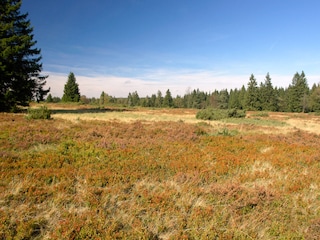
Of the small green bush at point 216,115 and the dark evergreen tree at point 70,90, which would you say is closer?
the small green bush at point 216,115

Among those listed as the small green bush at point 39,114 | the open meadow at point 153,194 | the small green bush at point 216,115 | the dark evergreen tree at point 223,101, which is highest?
the dark evergreen tree at point 223,101

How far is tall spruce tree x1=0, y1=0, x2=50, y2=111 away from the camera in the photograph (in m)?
21.7

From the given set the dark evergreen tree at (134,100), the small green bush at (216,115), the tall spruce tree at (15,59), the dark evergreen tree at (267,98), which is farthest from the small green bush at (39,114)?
the dark evergreen tree at (134,100)

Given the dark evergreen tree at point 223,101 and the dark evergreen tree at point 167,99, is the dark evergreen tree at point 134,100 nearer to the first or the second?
the dark evergreen tree at point 167,99

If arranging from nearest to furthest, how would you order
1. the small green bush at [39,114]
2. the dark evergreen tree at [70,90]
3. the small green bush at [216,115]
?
1. the small green bush at [39,114]
2. the small green bush at [216,115]
3. the dark evergreen tree at [70,90]

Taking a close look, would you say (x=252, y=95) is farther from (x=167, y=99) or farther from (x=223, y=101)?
(x=167, y=99)

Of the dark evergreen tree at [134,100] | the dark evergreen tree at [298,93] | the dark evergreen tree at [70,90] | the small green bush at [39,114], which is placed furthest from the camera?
the dark evergreen tree at [134,100]

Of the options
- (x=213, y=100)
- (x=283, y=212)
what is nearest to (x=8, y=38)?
(x=283, y=212)

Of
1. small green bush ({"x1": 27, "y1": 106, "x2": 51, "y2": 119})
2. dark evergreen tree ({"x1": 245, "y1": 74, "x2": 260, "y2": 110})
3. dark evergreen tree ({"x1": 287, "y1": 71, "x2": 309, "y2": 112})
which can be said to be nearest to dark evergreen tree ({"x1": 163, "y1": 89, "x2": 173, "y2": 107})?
dark evergreen tree ({"x1": 245, "y1": 74, "x2": 260, "y2": 110})

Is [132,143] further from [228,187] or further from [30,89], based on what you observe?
[30,89]

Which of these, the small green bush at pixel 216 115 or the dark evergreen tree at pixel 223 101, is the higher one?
the dark evergreen tree at pixel 223 101

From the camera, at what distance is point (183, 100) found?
375 feet

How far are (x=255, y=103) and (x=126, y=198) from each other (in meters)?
71.2

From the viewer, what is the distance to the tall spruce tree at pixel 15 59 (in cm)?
2167
